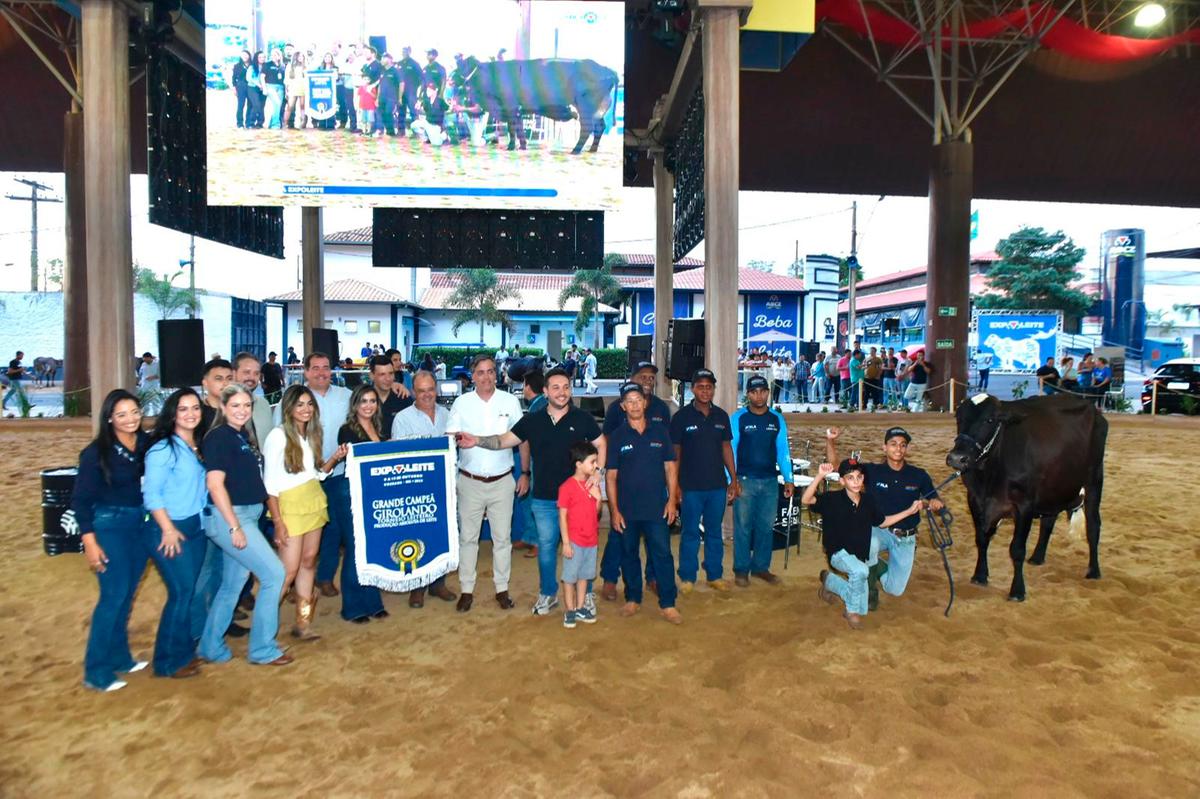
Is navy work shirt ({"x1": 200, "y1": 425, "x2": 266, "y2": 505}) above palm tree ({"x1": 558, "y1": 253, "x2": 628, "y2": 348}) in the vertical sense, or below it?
below

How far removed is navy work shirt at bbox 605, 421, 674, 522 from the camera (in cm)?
531

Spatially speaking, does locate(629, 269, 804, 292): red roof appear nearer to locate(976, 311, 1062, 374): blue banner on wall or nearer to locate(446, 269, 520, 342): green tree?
locate(446, 269, 520, 342): green tree

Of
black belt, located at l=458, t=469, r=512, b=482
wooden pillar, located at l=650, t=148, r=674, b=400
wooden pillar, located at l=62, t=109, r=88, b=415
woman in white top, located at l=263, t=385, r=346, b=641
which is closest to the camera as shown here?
woman in white top, located at l=263, t=385, r=346, b=641

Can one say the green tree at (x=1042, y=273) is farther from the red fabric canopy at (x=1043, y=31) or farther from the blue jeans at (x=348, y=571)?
the blue jeans at (x=348, y=571)

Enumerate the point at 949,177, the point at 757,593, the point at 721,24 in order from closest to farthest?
the point at 757,593
the point at 721,24
the point at 949,177

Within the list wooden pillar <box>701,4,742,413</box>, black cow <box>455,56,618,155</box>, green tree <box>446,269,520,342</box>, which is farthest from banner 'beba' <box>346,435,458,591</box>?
green tree <box>446,269,520,342</box>

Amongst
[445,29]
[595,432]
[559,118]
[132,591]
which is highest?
[445,29]

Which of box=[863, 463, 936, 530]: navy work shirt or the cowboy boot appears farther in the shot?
box=[863, 463, 936, 530]: navy work shirt

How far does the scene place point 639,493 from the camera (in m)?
5.31

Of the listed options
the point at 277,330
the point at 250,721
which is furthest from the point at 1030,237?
the point at 250,721

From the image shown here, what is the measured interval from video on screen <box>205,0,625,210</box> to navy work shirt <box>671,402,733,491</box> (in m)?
4.20

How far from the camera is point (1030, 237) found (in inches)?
1686

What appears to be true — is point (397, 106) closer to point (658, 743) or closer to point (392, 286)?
point (658, 743)

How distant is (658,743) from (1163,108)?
24048 mm
